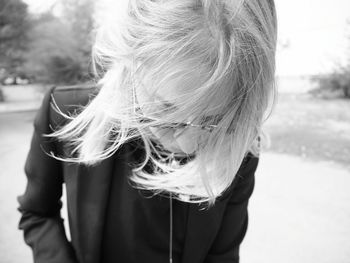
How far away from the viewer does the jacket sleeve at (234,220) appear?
1157mm

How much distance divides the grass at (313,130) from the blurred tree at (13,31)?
319 inches

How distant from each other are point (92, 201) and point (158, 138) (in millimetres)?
306

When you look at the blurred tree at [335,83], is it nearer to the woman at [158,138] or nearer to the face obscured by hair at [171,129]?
the woman at [158,138]

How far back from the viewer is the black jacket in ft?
3.13

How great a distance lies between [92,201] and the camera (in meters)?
0.95

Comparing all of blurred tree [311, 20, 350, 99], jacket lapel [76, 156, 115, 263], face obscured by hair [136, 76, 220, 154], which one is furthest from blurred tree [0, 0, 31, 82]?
blurred tree [311, 20, 350, 99]

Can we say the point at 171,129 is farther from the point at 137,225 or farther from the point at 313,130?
the point at 313,130

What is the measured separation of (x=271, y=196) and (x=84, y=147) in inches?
129

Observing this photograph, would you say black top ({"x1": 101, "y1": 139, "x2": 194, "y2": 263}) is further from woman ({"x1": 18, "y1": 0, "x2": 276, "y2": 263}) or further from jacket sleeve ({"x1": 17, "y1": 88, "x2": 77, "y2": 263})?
jacket sleeve ({"x1": 17, "y1": 88, "x2": 77, "y2": 263})

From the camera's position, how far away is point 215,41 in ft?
2.30

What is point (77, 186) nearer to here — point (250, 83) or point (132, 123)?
point (132, 123)

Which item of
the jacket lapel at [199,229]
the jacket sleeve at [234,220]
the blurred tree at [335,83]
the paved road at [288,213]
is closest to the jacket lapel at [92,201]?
the jacket lapel at [199,229]

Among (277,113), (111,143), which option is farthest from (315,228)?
(277,113)

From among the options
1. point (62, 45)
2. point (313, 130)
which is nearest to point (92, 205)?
point (313, 130)
